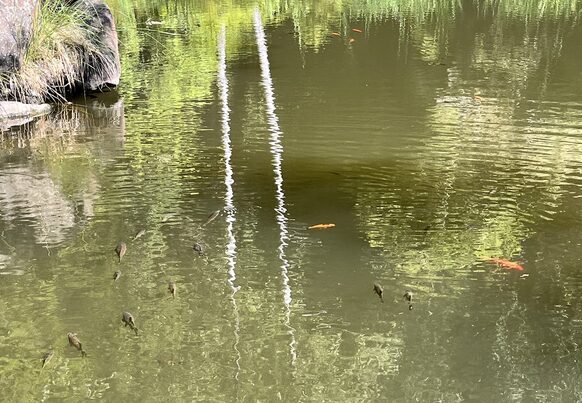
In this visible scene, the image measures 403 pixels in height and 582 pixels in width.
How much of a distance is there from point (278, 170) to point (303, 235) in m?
1.25

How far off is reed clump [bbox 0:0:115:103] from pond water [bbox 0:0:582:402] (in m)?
0.27

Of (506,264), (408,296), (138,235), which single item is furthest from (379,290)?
(138,235)

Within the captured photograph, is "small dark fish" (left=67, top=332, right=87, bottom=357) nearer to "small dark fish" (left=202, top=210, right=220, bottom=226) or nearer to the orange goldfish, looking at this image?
"small dark fish" (left=202, top=210, right=220, bottom=226)

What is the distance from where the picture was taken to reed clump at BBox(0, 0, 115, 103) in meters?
7.30

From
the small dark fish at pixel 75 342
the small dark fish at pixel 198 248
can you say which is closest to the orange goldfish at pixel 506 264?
the small dark fish at pixel 198 248

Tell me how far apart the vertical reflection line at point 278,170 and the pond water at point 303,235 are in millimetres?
18

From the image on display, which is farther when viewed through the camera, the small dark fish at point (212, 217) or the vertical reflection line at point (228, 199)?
the small dark fish at point (212, 217)

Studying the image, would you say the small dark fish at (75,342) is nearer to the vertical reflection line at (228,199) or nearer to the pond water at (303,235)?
the pond water at (303,235)

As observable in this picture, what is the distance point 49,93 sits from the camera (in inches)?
299

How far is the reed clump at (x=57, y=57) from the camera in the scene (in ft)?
23.9

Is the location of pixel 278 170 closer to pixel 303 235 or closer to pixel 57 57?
pixel 303 235

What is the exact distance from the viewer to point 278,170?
5434 mm

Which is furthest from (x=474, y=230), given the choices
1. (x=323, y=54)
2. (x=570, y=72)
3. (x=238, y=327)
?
(x=323, y=54)

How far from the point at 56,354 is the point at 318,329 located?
1.06 meters
